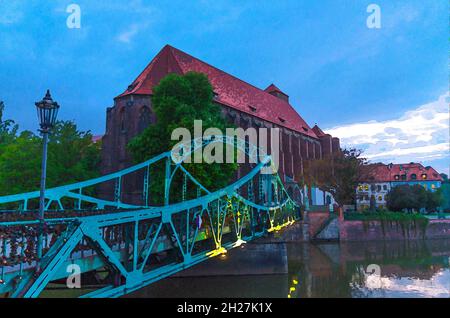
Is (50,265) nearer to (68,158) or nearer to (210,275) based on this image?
(210,275)

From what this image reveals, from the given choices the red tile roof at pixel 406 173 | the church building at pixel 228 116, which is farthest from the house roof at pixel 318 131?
the red tile roof at pixel 406 173

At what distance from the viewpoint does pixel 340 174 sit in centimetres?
3719

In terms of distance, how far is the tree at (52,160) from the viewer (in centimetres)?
2288

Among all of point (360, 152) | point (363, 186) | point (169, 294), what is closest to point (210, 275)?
point (169, 294)

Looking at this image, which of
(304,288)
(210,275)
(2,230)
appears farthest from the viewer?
(210,275)

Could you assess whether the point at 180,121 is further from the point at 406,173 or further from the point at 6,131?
the point at 406,173

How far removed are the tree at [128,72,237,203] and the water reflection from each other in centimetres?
518

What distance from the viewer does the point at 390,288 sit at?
15.9m

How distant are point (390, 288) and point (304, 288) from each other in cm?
389

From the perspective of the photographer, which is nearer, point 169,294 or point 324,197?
point 169,294

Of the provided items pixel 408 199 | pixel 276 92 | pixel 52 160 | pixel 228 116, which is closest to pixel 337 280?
pixel 52 160

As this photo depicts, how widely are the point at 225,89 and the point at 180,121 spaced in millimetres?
23327

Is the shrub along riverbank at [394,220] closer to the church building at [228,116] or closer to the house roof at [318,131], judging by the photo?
the church building at [228,116]

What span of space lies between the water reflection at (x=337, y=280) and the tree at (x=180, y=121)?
5.18 metres
